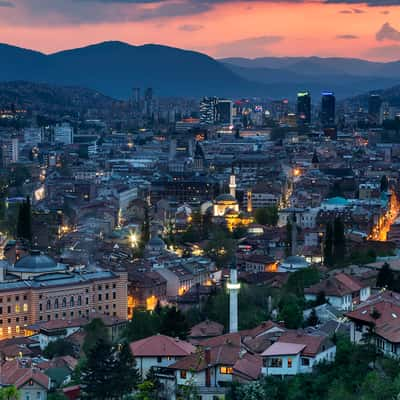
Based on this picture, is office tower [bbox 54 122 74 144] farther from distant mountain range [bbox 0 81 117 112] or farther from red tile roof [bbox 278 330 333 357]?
red tile roof [bbox 278 330 333 357]

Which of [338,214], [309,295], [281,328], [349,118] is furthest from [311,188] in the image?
[349,118]

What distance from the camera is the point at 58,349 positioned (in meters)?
22.6

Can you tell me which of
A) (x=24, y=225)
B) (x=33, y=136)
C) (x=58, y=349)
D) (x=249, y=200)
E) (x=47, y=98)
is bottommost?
(x=249, y=200)

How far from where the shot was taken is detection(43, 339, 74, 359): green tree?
73.5 ft

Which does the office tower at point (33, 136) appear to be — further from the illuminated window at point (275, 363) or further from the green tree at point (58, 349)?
the illuminated window at point (275, 363)

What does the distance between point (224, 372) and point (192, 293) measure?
40.7ft

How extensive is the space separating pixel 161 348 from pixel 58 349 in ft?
13.3

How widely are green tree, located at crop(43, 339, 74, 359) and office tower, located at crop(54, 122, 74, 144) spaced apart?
75.3 meters

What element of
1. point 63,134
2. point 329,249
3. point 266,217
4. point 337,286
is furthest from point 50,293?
point 63,134

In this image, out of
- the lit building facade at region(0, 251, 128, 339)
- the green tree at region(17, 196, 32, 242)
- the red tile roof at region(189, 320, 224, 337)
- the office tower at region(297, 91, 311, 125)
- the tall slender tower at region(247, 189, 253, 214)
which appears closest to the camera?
the red tile roof at region(189, 320, 224, 337)

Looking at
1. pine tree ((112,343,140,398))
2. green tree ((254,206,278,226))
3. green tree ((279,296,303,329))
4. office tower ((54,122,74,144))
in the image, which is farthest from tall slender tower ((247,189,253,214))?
office tower ((54,122,74,144))

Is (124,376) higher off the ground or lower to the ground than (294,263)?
higher

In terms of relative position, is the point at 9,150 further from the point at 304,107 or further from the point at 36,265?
the point at 36,265

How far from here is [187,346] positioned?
64.4ft
